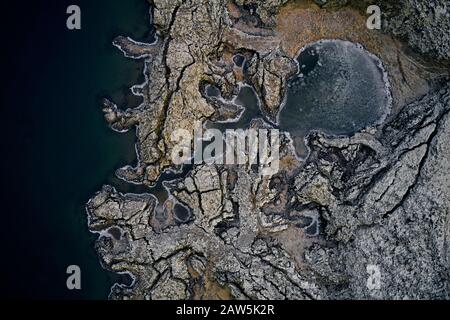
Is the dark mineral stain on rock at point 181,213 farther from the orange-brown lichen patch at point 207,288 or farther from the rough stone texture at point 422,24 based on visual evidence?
the rough stone texture at point 422,24

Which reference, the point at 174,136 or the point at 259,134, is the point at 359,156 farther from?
the point at 174,136

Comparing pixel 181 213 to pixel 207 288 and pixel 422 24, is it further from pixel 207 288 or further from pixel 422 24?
pixel 422 24

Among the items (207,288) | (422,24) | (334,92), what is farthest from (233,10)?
(207,288)

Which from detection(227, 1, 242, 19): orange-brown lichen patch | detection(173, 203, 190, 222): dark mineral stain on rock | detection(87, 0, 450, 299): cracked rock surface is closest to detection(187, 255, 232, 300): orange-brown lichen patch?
detection(87, 0, 450, 299): cracked rock surface

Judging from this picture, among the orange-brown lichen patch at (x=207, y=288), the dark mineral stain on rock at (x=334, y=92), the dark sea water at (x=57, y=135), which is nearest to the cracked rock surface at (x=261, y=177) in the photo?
the orange-brown lichen patch at (x=207, y=288)

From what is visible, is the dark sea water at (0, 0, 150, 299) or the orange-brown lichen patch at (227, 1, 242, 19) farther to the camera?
the orange-brown lichen patch at (227, 1, 242, 19)

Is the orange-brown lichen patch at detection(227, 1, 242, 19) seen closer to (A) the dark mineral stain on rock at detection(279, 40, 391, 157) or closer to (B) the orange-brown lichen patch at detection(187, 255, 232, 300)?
(A) the dark mineral stain on rock at detection(279, 40, 391, 157)
